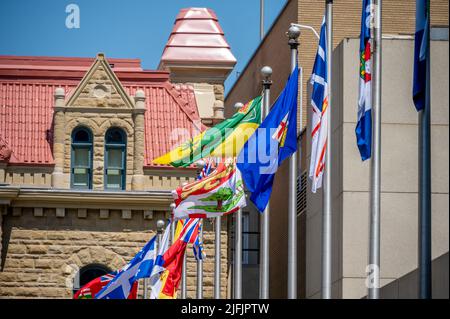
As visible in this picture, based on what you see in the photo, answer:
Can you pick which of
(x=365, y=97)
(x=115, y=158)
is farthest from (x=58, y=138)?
(x=365, y=97)

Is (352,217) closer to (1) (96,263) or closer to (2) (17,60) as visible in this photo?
(1) (96,263)

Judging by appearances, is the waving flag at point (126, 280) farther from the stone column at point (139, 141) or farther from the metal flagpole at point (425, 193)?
the metal flagpole at point (425, 193)

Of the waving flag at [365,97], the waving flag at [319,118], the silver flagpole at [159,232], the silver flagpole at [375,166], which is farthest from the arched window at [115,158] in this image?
the silver flagpole at [375,166]

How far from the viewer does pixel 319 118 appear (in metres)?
31.3

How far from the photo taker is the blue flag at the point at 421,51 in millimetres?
26892

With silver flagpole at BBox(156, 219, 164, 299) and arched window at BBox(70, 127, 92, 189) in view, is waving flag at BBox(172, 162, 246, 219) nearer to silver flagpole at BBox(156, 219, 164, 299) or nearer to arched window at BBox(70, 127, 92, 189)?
silver flagpole at BBox(156, 219, 164, 299)

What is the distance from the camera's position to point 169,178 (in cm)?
5528

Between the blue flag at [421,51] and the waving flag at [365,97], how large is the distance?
88.2 inches

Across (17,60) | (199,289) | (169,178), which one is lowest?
→ (199,289)

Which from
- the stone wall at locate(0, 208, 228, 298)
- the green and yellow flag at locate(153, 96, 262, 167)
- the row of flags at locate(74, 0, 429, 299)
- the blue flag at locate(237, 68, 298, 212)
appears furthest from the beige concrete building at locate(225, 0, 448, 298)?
the stone wall at locate(0, 208, 228, 298)

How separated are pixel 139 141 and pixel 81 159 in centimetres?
195

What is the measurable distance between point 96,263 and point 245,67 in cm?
1391

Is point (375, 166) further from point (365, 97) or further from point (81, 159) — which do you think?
point (81, 159)

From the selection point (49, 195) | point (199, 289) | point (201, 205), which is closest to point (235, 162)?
point (201, 205)
